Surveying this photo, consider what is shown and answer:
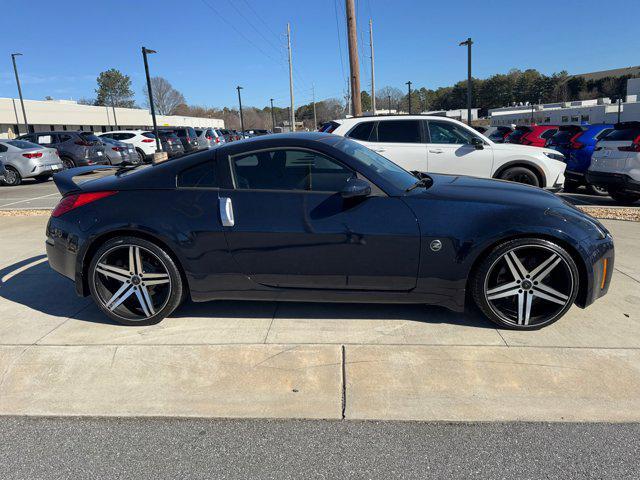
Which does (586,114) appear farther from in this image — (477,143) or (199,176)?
(199,176)

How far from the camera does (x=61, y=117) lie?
54.4 meters

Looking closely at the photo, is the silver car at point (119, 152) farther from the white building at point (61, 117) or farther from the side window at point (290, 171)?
the white building at point (61, 117)

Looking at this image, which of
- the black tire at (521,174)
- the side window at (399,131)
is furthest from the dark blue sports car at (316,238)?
the side window at (399,131)

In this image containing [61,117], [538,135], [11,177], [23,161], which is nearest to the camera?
[23,161]

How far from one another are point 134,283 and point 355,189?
1910 mm

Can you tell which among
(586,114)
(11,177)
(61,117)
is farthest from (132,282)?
(586,114)

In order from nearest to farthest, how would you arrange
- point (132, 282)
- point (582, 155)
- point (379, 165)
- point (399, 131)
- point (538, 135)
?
1. point (132, 282)
2. point (379, 165)
3. point (399, 131)
4. point (582, 155)
5. point (538, 135)

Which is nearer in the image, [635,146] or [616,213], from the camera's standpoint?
[616,213]

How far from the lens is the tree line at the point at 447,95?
88375 millimetres

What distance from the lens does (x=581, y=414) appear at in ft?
8.86

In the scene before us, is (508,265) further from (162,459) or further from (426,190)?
(162,459)

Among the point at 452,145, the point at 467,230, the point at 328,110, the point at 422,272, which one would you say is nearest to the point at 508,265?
the point at 467,230

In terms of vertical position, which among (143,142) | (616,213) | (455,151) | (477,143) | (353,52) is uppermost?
(353,52)

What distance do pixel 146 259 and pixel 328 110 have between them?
315 ft
